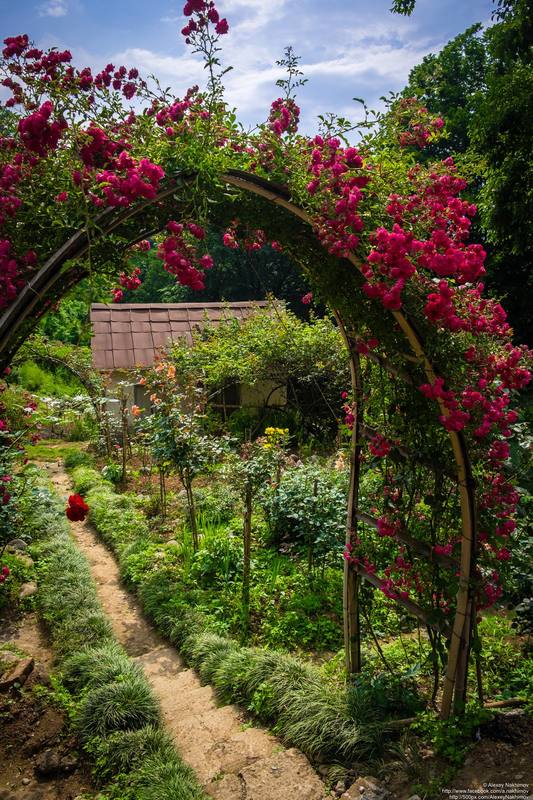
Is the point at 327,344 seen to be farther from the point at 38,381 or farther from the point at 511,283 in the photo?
the point at 38,381

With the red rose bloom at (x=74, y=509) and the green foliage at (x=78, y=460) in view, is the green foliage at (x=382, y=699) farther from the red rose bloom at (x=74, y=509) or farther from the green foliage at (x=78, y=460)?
the green foliage at (x=78, y=460)

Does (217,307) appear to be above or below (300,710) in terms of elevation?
above

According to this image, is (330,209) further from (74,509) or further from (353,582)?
(74,509)

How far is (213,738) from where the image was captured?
120 inches

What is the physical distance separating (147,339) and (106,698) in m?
8.62

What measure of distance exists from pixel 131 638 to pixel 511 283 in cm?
1064

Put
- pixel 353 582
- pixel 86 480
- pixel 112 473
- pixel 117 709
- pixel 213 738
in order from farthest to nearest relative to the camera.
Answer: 1. pixel 112 473
2. pixel 86 480
3. pixel 353 582
4. pixel 117 709
5. pixel 213 738

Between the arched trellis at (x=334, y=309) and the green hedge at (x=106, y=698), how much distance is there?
4.42 feet

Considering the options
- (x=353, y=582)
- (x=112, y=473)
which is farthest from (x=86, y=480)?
(x=353, y=582)

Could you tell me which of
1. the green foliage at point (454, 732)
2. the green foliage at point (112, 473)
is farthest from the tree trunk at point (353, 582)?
the green foliage at point (112, 473)

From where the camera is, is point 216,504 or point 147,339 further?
point 147,339

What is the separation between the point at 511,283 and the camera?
39.1 feet

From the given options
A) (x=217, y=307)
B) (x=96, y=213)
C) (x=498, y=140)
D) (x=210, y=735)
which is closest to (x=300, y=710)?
(x=210, y=735)

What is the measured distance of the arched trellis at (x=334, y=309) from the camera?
227cm
